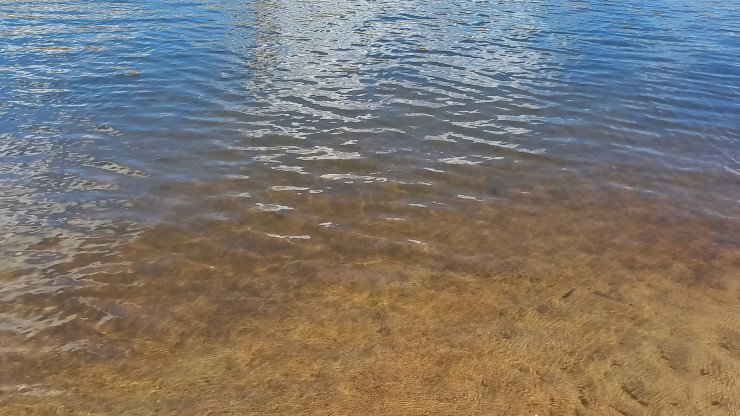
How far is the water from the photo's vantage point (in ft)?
16.4

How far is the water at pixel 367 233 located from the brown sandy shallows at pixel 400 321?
0.03m

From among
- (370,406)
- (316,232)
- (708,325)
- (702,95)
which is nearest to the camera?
(370,406)

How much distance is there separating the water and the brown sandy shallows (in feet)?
0.09

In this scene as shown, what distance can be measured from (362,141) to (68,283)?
211 inches

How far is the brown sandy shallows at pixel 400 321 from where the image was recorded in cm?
479

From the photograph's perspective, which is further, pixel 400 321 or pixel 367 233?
pixel 367 233

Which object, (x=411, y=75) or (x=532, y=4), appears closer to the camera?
(x=411, y=75)

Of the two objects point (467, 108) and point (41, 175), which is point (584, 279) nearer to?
point (467, 108)

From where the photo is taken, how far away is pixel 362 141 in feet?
33.0

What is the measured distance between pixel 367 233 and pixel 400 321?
1865 millimetres

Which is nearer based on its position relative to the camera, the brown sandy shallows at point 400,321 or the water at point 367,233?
the brown sandy shallows at point 400,321

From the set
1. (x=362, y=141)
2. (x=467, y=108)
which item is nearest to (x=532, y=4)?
(x=467, y=108)

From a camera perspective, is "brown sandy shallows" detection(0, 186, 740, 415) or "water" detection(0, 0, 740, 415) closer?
"brown sandy shallows" detection(0, 186, 740, 415)

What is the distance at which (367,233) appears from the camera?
24.2 feet
